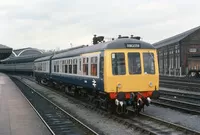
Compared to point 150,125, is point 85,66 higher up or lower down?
higher up

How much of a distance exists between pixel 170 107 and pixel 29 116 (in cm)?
676

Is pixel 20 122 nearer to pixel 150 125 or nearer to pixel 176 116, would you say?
pixel 150 125

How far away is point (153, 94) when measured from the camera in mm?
13789

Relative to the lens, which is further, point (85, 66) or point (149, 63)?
point (85, 66)

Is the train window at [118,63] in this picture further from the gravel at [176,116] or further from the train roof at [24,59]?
the train roof at [24,59]

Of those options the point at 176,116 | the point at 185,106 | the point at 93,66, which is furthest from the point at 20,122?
the point at 185,106

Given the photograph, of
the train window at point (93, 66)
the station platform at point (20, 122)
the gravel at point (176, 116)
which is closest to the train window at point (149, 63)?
the gravel at point (176, 116)

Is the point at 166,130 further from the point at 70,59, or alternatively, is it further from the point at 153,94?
the point at 70,59

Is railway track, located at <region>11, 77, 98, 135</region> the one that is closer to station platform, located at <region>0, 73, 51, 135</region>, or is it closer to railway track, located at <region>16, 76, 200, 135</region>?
station platform, located at <region>0, 73, 51, 135</region>

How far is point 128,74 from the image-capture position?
13.4 m

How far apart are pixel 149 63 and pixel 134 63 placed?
27.1 inches

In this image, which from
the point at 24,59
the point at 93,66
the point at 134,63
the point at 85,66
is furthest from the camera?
the point at 24,59

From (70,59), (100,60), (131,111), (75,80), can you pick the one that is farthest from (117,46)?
(70,59)

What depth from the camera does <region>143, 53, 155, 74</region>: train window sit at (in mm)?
13781
